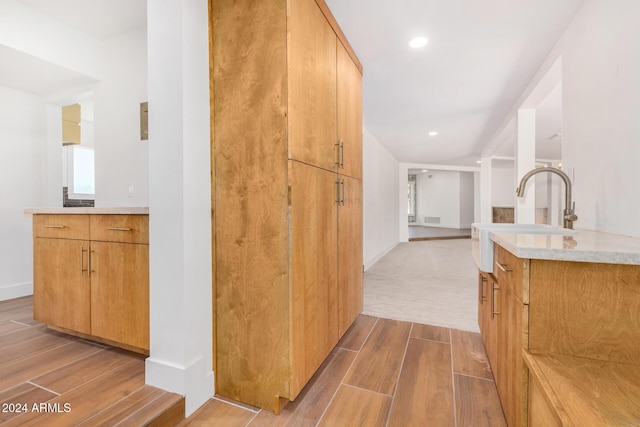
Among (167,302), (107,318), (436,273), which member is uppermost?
(167,302)

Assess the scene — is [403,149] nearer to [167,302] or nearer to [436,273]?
[436,273]

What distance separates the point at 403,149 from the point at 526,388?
602 cm

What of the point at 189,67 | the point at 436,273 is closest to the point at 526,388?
the point at 189,67

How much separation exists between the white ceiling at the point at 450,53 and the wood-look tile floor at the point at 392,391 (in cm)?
229

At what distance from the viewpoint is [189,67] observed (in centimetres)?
146

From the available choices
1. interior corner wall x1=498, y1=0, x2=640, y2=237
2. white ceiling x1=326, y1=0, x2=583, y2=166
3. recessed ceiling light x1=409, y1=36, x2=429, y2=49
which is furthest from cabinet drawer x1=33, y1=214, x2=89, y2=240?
interior corner wall x1=498, y1=0, x2=640, y2=237

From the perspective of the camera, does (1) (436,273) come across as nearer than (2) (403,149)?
Yes

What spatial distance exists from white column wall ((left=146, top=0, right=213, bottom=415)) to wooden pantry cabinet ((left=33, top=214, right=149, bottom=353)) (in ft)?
0.85

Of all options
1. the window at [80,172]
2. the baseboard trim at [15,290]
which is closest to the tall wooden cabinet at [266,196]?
the baseboard trim at [15,290]

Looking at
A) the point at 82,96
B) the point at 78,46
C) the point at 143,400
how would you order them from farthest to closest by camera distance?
the point at 82,96 < the point at 78,46 < the point at 143,400

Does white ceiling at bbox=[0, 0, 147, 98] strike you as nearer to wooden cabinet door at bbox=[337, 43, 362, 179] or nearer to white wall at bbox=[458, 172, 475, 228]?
wooden cabinet door at bbox=[337, 43, 362, 179]

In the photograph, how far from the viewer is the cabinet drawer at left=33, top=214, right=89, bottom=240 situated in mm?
1938

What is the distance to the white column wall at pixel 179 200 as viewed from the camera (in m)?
1.43

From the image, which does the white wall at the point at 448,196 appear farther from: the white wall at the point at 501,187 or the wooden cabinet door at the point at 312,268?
the wooden cabinet door at the point at 312,268
